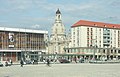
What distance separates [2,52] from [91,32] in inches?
2770

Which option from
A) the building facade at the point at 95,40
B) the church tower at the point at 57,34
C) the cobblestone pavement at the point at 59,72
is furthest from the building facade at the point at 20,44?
the church tower at the point at 57,34

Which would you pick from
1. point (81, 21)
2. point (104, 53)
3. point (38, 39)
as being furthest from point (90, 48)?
point (38, 39)

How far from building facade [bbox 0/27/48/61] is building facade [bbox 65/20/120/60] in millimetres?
41225

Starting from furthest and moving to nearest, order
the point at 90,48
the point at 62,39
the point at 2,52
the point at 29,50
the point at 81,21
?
the point at 62,39, the point at 81,21, the point at 90,48, the point at 29,50, the point at 2,52

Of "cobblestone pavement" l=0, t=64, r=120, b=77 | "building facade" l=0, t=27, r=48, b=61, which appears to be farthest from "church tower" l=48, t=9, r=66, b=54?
"cobblestone pavement" l=0, t=64, r=120, b=77

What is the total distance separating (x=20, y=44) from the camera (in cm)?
11588

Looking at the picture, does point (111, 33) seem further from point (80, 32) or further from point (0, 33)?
point (0, 33)

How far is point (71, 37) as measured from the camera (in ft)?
582

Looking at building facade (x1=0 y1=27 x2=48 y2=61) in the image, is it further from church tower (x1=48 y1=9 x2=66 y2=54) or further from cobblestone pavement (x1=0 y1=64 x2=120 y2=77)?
church tower (x1=48 y1=9 x2=66 y2=54)

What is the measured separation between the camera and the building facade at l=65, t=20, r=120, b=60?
162m

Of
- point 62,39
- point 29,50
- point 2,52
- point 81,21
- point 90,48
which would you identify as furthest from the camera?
point 62,39

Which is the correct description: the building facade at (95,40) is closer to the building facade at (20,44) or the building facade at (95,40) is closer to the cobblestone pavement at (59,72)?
the building facade at (20,44)

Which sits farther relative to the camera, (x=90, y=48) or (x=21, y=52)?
(x=90, y=48)

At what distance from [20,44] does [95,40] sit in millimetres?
59556
